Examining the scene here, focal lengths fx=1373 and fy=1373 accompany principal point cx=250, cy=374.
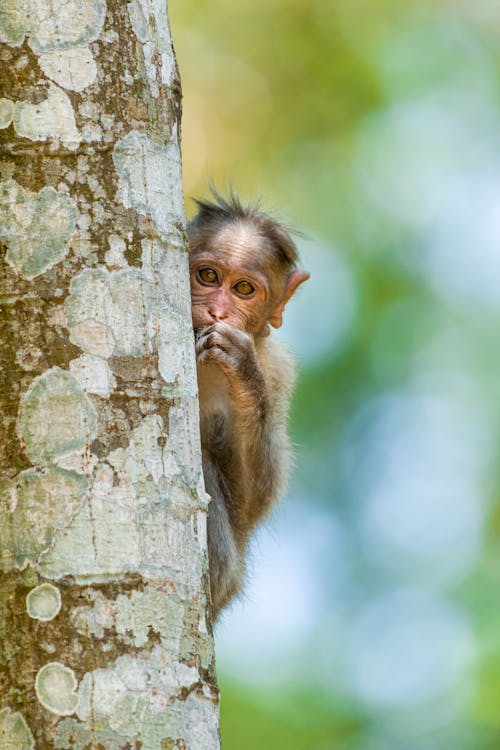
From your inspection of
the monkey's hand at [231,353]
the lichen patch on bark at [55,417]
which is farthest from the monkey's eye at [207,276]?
the lichen patch on bark at [55,417]

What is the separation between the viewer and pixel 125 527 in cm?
303

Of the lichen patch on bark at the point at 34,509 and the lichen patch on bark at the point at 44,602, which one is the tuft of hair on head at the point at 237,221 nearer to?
the lichen patch on bark at the point at 34,509

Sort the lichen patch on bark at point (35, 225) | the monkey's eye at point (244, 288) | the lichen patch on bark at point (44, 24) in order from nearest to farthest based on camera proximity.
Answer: the lichen patch on bark at point (35, 225) < the lichen patch on bark at point (44, 24) < the monkey's eye at point (244, 288)

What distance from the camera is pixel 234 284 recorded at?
20.0ft

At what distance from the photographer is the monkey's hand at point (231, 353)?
18.1 feet

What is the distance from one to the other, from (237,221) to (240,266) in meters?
0.37

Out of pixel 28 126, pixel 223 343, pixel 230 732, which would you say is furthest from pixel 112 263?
pixel 230 732

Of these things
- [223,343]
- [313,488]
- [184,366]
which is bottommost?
[184,366]

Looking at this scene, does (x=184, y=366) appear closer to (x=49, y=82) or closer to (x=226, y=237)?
(x=49, y=82)

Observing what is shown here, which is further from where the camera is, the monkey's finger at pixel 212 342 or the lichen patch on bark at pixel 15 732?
the monkey's finger at pixel 212 342

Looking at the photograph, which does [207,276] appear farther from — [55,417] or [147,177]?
[55,417]

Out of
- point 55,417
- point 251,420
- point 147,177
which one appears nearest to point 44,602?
point 55,417

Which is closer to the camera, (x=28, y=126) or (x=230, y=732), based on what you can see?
(x=28, y=126)

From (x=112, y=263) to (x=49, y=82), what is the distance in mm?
461
